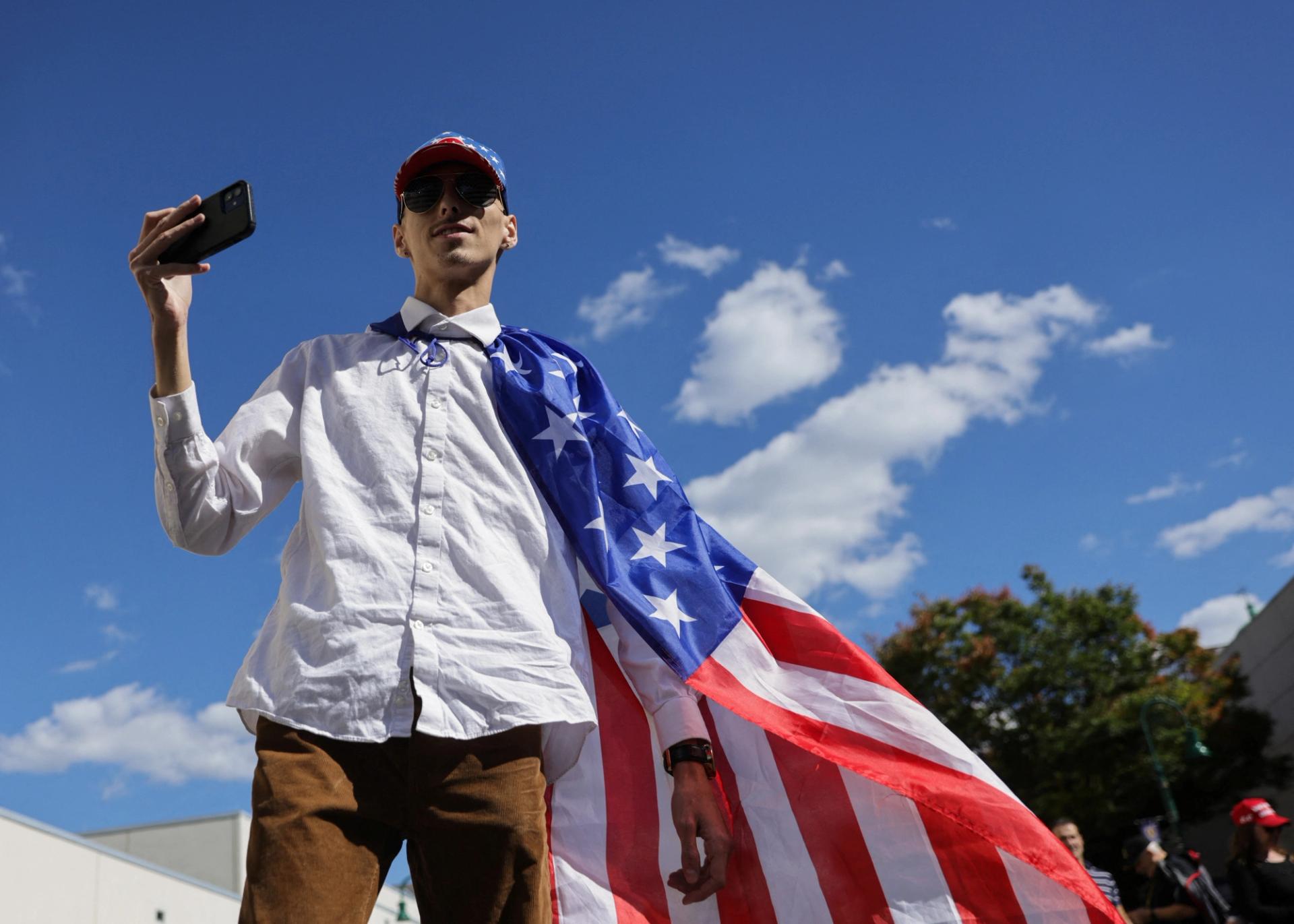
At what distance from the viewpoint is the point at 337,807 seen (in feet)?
5.71

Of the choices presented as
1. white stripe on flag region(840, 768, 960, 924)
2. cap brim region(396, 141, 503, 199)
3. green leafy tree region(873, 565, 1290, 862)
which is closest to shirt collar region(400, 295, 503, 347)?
cap brim region(396, 141, 503, 199)

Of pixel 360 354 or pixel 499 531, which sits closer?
pixel 499 531

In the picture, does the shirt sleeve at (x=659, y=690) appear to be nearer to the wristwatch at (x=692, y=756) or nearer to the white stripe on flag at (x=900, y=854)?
the wristwatch at (x=692, y=756)

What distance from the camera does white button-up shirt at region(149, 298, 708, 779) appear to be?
1.80m

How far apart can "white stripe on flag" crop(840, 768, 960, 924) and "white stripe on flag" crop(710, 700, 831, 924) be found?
0.49 ft

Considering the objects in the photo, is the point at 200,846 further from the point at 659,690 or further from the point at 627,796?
the point at 659,690

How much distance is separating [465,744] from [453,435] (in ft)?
2.08

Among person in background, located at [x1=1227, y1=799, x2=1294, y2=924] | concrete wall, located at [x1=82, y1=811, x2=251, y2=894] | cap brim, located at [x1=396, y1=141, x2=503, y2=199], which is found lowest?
person in background, located at [x1=1227, y1=799, x2=1294, y2=924]

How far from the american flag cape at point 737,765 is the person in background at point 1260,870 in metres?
5.58

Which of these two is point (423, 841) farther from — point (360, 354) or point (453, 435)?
point (360, 354)

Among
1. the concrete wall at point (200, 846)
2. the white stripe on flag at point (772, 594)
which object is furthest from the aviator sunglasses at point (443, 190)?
the concrete wall at point (200, 846)

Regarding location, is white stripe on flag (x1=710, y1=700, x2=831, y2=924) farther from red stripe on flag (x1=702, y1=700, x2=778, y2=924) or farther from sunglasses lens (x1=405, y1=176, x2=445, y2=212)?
sunglasses lens (x1=405, y1=176, x2=445, y2=212)

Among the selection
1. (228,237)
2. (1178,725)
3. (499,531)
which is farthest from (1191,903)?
(1178,725)

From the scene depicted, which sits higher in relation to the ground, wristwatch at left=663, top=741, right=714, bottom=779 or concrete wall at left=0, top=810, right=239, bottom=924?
concrete wall at left=0, top=810, right=239, bottom=924
